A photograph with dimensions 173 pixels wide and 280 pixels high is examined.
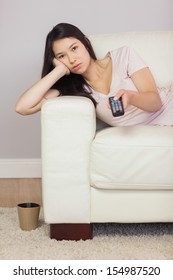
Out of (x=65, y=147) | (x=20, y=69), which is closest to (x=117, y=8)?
(x=20, y=69)

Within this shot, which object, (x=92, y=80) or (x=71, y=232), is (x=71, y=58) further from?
(x=71, y=232)

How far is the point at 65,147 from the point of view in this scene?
219 centimetres

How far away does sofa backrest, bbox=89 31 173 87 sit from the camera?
2619mm

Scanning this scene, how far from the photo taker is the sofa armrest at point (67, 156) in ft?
7.10

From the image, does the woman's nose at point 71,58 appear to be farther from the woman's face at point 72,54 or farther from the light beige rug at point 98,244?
the light beige rug at point 98,244

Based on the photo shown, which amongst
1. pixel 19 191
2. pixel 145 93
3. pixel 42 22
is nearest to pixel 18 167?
pixel 19 191

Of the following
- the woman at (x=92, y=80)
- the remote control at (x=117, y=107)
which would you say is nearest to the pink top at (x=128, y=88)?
the woman at (x=92, y=80)

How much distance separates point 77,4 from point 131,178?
1469 mm

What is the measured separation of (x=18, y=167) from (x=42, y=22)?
84 centimetres

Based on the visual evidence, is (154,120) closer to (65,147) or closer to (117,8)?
(65,147)

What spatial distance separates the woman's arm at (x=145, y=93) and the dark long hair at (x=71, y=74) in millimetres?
202

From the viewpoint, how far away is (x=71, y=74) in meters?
2.52

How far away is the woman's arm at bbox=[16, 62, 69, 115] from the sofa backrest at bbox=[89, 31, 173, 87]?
328mm

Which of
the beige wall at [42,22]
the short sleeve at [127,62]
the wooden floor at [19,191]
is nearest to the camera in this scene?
the short sleeve at [127,62]
